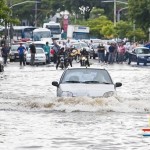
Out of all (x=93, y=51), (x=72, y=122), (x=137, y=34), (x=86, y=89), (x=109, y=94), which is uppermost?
(x=86, y=89)

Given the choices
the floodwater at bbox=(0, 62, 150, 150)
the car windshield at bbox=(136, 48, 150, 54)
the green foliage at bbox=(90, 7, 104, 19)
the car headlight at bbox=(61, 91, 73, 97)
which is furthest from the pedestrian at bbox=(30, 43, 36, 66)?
the green foliage at bbox=(90, 7, 104, 19)

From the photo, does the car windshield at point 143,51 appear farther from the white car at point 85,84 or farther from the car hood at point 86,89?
the car hood at point 86,89

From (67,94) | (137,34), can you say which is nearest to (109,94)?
(67,94)

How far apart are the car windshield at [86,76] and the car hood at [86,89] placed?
453 millimetres

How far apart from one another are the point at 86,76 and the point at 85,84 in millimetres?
1055

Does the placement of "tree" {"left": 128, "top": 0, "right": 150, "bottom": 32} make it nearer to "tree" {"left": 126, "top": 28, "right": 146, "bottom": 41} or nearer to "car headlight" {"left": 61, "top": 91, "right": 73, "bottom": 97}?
"tree" {"left": 126, "top": 28, "right": 146, "bottom": 41}

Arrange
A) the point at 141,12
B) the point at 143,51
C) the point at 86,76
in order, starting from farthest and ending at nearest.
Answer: the point at 141,12 → the point at 143,51 → the point at 86,76

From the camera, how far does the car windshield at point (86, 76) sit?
26062 millimetres

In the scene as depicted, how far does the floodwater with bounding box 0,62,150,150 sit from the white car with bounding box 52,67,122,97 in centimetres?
21

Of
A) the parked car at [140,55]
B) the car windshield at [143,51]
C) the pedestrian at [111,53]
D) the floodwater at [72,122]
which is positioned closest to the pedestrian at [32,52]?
the pedestrian at [111,53]

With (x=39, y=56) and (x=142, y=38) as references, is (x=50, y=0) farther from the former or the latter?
(x=39, y=56)

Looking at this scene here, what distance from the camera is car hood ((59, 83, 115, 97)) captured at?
2506cm

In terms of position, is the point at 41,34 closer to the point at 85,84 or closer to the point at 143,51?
the point at 143,51

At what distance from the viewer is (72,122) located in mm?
21500
